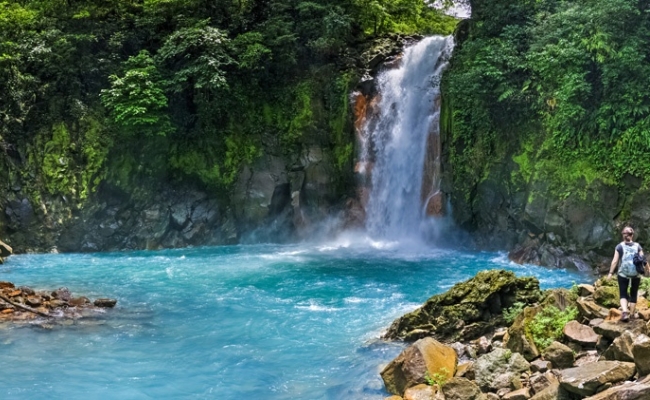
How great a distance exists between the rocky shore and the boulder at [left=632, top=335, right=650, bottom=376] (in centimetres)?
1

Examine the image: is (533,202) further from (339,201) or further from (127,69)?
(127,69)

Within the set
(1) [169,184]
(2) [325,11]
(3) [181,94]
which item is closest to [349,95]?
(2) [325,11]

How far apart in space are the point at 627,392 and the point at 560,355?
6.59 feet

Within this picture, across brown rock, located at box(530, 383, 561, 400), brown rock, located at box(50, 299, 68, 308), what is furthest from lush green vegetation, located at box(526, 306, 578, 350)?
brown rock, located at box(50, 299, 68, 308)

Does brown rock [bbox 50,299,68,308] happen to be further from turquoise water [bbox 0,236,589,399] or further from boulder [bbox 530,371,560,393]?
boulder [bbox 530,371,560,393]

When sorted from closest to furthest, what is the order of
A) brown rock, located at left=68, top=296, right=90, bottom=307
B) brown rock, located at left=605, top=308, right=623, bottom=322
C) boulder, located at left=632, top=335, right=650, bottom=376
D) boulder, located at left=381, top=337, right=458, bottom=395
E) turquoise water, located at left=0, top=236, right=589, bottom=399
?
boulder, located at left=632, top=335, right=650, bottom=376 → brown rock, located at left=605, top=308, right=623, bottom=322 → boulder, located at left=381, top=337, right=458, bottom=395 → turquoise water, located at left=0, top=236, right=589, bottom=399 → brown rock, located at left=68, top=296, right=90, bottom=307

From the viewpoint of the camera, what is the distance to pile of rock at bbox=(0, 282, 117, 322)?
498 inches

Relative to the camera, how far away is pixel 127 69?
77.2ft

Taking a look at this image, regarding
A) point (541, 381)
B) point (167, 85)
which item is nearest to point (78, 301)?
point (541, 381)

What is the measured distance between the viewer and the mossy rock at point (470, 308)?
34.9ft

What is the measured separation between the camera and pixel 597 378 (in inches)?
251

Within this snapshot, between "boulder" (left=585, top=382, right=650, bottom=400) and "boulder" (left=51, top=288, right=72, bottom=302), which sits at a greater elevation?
"boulder" (left=585, top=382, right=650, bottom=400)

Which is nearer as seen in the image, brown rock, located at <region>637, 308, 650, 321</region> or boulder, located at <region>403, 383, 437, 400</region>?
boulder, located at <region>403, 383, 437, 400</region>

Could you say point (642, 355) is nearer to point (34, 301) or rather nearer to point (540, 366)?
point (540, 366)
